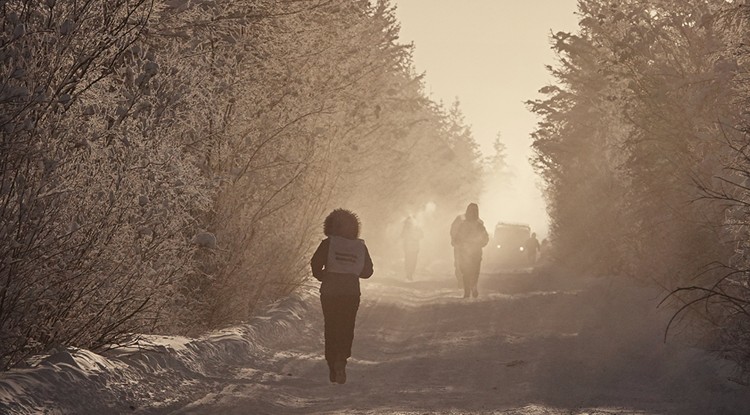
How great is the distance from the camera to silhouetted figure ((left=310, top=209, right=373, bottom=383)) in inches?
476

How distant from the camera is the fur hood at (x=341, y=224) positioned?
1212cm

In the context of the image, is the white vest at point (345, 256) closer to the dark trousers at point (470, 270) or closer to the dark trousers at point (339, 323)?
the dark trousers at point (339, 323)

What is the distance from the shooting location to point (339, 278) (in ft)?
39.7

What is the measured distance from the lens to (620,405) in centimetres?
1127

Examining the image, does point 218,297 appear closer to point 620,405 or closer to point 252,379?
point 252,379

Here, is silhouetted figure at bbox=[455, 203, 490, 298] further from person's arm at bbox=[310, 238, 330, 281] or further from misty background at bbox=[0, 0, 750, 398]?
person's arm at bbox=[310, 238, 330, 281]

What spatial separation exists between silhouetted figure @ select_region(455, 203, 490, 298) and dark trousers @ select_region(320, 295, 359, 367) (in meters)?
14.1

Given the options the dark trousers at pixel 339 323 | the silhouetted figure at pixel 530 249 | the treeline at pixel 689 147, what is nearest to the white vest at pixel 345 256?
the dark trousers at pixel 339 323

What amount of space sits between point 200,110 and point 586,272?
77.8ft

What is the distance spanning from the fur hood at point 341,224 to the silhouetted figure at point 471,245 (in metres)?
14.0

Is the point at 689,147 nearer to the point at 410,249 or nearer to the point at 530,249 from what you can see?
the point at 410,249

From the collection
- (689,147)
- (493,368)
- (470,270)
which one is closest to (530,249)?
(470,270)

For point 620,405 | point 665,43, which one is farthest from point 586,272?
point 620,405

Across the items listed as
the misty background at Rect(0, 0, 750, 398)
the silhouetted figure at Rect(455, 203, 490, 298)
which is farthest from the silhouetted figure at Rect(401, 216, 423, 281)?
the silhouetted figure at Rect(455, 203, 490, 298)
